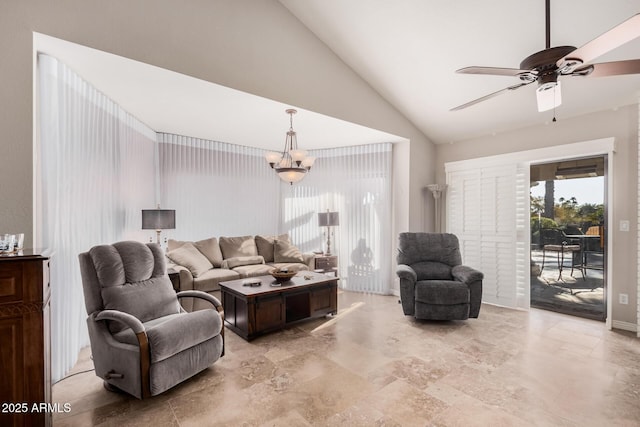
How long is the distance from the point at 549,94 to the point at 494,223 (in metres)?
2.89

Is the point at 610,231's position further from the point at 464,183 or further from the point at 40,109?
the point at 40,109

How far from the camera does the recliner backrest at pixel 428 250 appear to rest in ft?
14.1

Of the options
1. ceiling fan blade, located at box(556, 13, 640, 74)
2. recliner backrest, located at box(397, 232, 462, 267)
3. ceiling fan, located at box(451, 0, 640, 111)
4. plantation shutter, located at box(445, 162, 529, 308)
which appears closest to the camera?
ceiling fan blade, located at box(556, 13, 640, 74)

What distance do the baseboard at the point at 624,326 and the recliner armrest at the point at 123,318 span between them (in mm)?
5002

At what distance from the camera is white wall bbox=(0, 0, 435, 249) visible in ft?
6.78

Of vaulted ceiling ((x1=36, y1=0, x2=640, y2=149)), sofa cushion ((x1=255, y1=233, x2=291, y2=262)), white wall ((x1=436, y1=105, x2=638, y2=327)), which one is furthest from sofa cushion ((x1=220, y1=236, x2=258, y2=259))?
white wall ((x1=436, y1=105, x2=638, y2=327))

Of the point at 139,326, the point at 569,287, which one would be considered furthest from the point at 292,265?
the point at 569,287

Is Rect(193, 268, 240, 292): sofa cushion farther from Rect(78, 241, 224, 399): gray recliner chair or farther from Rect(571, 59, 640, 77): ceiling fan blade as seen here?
Rect(571, 59, 640, 77): ceiling fan blade

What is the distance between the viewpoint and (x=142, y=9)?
2.52m

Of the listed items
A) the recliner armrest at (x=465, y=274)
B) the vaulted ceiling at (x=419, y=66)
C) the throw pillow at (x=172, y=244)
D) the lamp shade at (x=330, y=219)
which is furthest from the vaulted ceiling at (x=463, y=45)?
the throw pillow at (x=172, y=244)

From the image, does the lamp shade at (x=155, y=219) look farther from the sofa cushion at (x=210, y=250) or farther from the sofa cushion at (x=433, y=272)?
the sofa cushion at (x=433, y=272)

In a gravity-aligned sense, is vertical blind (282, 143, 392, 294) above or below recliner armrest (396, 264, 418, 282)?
above

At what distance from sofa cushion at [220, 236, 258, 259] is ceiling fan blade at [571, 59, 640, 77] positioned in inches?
178

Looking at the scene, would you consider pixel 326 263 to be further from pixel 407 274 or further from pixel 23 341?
pixel 23 341
